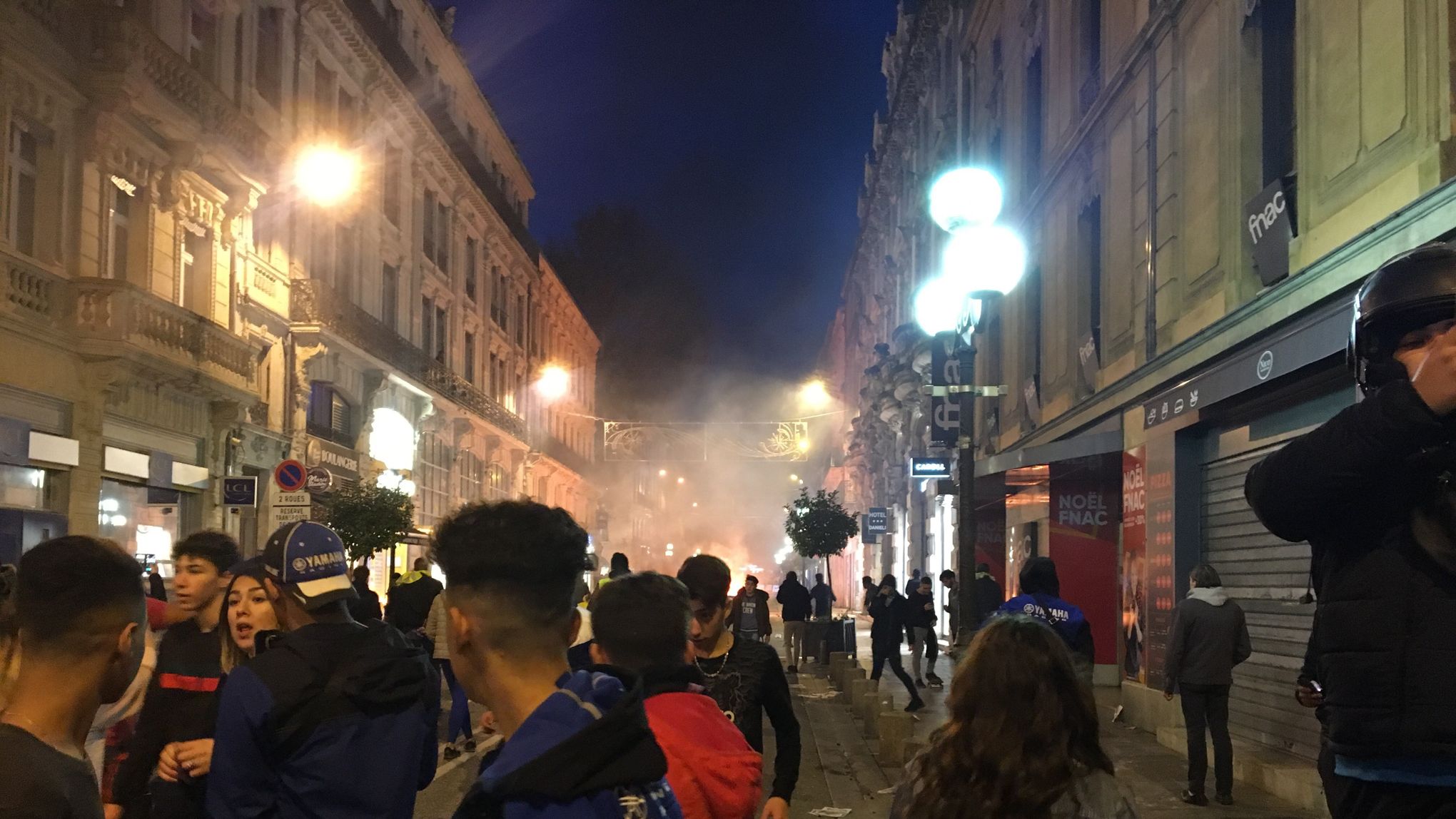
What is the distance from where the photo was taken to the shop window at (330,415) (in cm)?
3059

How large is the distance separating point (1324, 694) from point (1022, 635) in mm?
645

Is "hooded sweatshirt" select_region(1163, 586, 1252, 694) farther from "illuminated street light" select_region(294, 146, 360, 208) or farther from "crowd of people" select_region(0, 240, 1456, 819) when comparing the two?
"illuminated street light" select_region(294, 146, 360, 208)

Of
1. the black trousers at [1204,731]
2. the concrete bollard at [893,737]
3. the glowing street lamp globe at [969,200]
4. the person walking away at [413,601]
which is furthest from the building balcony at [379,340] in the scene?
the black trousers at [1204,731]

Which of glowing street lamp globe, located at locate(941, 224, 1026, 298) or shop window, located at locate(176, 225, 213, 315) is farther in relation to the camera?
shop window, located at locate(176, 225, 213, 315)

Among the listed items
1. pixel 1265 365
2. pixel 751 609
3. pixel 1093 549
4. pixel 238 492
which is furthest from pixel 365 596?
pixel 1093 549

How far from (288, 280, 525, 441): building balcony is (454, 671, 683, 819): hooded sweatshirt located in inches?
1092

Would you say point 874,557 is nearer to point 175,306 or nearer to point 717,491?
point 175,306

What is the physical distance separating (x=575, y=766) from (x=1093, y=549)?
18.7 meters

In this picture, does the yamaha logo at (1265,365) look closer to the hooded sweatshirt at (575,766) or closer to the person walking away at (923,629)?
the person walking away at (923,629)

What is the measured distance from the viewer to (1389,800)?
2.58 meters

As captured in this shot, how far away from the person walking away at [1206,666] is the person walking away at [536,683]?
28.0ft

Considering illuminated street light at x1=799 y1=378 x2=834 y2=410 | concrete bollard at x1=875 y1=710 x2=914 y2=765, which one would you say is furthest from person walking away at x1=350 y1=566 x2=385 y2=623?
illuminated street light at x1=799 y1=378 x2=834 y2=410

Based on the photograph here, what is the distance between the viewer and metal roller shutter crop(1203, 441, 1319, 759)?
453 inches

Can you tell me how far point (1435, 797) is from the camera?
2.52 m
